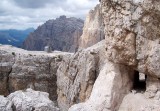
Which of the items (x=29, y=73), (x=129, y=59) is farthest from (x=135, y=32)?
(x=29, y=73)

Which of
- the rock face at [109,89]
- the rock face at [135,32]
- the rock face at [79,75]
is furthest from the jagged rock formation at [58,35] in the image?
the rock face at [135,32]

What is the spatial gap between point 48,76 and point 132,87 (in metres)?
23.5

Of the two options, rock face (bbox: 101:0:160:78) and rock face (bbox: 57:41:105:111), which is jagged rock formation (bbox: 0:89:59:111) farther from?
rock face (bbox: 57:41:105:111)

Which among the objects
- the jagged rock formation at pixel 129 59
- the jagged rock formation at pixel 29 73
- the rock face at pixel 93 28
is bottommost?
the jagged rock formation at pixel 29 73

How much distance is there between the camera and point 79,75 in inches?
765

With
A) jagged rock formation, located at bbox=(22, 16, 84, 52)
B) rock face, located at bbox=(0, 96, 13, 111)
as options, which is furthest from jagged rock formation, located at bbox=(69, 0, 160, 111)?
jagged rock formation, located at bbox=(22, 16, 84, 52)

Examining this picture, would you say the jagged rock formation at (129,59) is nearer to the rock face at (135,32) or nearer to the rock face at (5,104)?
the rock face at (135,32)

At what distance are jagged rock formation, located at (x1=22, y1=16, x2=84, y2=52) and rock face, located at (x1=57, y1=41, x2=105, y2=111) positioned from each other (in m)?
45.8

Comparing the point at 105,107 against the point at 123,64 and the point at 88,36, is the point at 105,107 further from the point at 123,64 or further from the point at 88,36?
the point at 88,36

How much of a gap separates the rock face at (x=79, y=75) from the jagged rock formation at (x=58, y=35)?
4585cm

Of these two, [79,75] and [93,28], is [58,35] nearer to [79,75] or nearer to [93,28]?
[93,28]

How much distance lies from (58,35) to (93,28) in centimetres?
2766

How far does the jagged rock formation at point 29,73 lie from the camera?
32500 mm

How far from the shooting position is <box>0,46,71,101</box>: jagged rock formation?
32.5 metres
